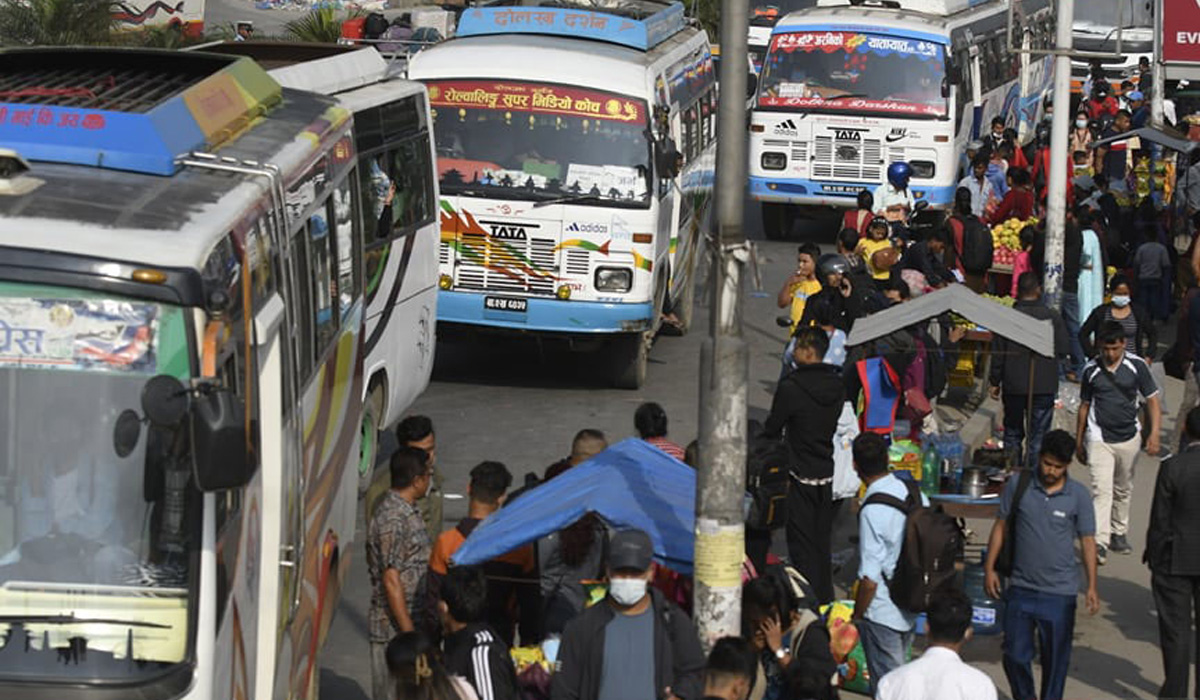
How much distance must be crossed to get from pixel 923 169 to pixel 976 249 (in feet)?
24.5

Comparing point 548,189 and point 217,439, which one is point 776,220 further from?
→ point 217,439

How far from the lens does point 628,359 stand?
1798 cm

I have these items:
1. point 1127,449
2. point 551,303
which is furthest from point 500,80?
point 1127,449

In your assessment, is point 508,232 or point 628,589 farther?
point 508,232

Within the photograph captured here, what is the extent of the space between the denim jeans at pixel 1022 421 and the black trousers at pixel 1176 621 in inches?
144

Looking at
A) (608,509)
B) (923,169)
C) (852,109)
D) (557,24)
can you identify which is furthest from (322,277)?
(923,169)

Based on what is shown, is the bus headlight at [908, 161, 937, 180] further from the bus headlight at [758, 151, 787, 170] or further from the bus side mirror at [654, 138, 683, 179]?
the bus side mirror at [654, 138, 683, 179]

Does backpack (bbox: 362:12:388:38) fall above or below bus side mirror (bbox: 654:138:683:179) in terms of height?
below

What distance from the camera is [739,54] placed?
26.3ft

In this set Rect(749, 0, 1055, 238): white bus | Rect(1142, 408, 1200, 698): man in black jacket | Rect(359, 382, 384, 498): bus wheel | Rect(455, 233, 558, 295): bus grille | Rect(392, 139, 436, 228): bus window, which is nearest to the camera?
Rect(1142, 408, 1200, 698): man in black jacket

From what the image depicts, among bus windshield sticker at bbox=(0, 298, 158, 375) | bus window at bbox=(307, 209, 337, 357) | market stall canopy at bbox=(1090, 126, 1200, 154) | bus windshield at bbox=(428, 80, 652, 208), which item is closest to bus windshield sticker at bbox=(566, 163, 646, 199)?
bus windshield at bbox=(428, 80, 652, 208)

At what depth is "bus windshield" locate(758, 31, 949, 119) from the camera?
2564 centimetres

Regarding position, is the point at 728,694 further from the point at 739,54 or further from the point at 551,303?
the point at 551,303

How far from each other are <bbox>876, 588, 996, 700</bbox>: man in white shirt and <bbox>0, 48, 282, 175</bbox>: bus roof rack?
135 inches
